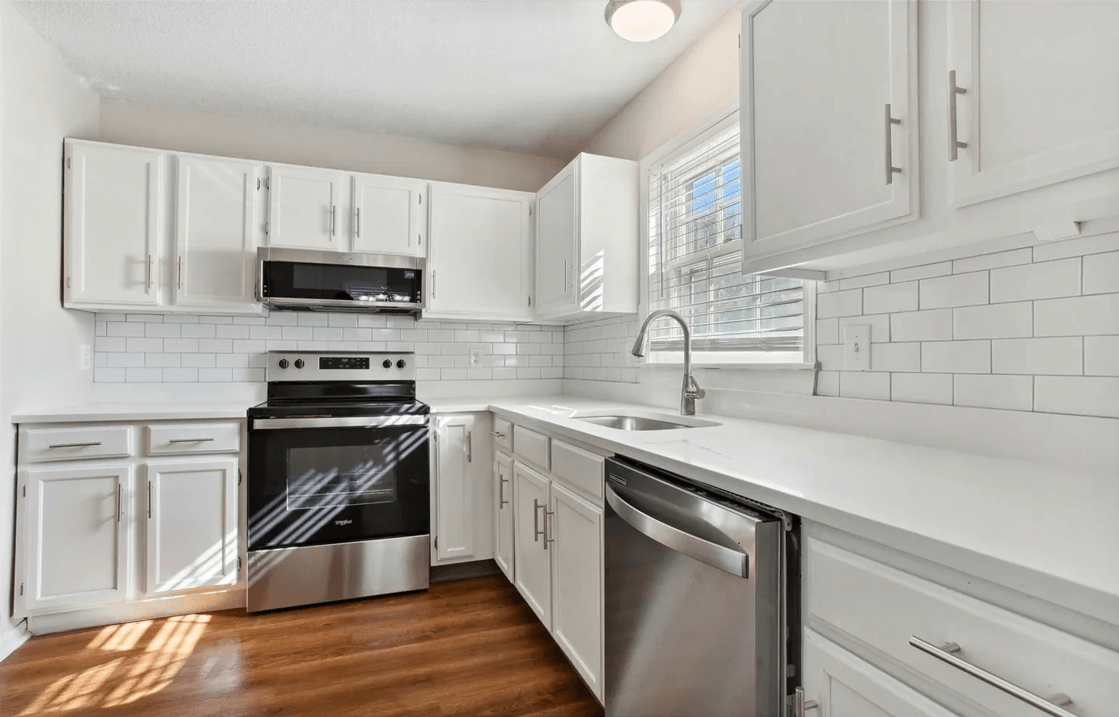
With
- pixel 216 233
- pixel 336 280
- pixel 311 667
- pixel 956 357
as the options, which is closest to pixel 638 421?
pixel 956 357

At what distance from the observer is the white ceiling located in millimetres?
2160

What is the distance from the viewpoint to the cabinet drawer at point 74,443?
7.27 ft

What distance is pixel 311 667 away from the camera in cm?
201

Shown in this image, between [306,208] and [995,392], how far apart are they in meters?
2.89

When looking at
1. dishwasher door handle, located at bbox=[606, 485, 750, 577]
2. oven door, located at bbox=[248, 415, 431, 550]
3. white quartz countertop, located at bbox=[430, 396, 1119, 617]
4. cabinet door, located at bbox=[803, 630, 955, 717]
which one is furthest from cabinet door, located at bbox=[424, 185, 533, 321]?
cabinet door, located at bbox=[803, 630, 955, 717]

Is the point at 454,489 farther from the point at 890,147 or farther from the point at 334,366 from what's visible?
the point at 890,147

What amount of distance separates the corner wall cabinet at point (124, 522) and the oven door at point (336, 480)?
131 millimetres

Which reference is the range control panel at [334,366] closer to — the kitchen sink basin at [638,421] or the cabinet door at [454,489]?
the cabinet door at [454,489]

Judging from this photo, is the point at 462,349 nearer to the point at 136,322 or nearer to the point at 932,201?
the point at 136,322

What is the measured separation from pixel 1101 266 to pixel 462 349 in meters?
2.86

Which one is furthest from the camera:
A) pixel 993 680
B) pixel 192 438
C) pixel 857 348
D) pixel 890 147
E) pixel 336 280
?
pixel 336 280

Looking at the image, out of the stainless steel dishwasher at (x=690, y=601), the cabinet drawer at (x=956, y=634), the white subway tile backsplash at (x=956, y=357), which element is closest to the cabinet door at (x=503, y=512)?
the stainless steel dishwasher at (x=690, y=601)

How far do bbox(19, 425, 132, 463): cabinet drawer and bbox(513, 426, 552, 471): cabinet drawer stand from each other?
162cm

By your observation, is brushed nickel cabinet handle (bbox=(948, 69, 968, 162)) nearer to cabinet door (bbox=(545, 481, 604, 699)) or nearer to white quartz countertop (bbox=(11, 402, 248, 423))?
cabinet door (bbox=(545, 481, 604, 699))
